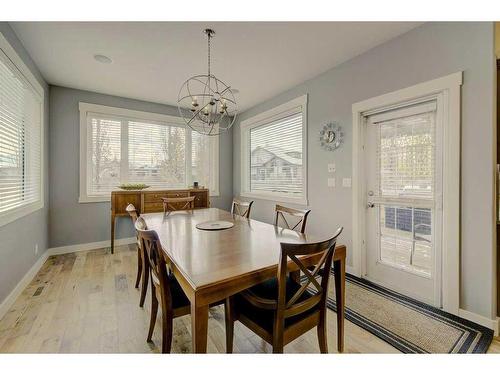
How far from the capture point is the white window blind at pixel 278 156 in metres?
3.72

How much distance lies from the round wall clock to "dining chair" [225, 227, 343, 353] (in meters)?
1.89

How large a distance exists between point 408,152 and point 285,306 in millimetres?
2062

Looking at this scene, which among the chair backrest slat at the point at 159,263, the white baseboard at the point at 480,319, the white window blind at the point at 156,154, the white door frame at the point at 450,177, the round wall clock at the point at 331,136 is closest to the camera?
the chair backrest slat at the point at 159,263

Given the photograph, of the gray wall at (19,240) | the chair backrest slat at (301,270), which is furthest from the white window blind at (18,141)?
the chair backrest slat at (301,270)

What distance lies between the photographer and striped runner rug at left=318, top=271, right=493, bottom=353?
1.66 meters

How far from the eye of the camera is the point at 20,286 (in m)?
2.45

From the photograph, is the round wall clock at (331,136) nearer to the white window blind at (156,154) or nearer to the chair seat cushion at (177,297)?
the chair seat cushion at (177,297)

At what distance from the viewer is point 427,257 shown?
228 centimetres

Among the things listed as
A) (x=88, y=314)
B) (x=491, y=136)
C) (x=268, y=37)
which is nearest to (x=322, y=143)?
(x=268, y=37)

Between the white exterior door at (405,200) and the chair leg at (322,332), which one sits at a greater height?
the white exterior door at (405,200)

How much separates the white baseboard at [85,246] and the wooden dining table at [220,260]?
7.55 ft

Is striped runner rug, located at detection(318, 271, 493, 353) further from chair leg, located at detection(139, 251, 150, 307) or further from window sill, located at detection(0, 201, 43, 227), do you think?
window sill, located at detection(0, 201, 43, 227)

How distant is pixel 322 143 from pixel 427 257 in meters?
1.72

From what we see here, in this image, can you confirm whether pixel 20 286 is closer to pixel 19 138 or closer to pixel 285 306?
pixel 19 138
